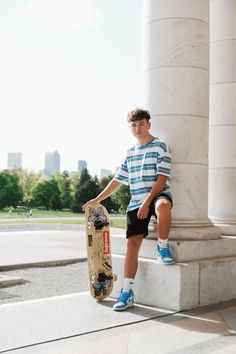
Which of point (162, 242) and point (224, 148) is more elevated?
point (224, 148)

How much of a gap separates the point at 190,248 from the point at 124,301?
1.36m

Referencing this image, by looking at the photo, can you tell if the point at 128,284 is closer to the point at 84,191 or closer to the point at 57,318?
the point at 57,318

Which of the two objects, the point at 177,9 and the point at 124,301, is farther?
the point at 177,9

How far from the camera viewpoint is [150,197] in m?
7.44

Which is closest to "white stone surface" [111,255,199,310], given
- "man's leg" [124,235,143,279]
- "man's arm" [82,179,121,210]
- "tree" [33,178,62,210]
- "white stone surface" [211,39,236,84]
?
"man's leg" [124,235,143,279]

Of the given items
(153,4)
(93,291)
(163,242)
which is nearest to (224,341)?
(163,242)

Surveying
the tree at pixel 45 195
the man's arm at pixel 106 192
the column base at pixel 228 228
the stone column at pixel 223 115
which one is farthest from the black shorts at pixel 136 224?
the tree at pixel 45 195

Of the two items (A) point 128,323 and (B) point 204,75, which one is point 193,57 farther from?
(A) point 128,323

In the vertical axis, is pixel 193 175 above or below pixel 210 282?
above

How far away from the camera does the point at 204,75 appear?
8570 millimetres

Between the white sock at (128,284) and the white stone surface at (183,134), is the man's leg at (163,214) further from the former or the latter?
the white stone surface at (183,134)

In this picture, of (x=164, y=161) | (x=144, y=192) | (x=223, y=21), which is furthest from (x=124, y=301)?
(x=223, y=21)

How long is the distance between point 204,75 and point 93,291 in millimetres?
3927

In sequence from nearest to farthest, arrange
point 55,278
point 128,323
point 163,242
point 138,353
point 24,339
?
1. point 138,353
2. point 24,339
3. point 128,323
4. point 163,242
5. point 55,278
